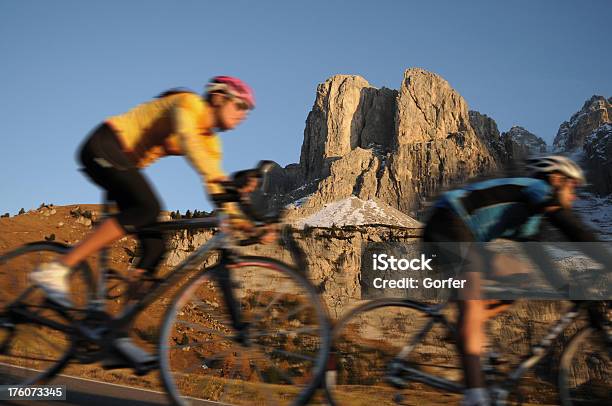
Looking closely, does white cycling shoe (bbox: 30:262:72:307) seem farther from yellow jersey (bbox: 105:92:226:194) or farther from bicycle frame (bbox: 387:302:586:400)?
bicycle frame (bbox: 387:302:586:400)

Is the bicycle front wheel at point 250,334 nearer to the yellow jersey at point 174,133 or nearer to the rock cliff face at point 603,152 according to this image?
the yellow jersey at point 174,133

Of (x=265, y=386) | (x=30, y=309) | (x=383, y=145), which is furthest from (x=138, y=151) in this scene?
(x=383, y=145)

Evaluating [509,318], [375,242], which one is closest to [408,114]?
[375,242]

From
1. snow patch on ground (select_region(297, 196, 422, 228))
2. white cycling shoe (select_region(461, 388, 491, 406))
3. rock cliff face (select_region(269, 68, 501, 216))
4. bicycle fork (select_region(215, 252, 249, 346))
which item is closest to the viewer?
white cycling shoe (select_region(461, 388, 491, 406))

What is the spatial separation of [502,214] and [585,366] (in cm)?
113

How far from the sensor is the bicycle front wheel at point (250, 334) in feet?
10.2

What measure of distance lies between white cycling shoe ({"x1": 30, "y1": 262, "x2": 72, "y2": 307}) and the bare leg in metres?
0.05

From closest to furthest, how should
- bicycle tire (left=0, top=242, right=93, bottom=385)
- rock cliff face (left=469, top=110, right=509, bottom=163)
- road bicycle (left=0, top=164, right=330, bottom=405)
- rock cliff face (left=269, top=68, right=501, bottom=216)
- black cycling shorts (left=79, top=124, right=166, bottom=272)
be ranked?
road bicycle (left=0, top=164, right=330, bottom=405)
black cycling shorts (left=79, top=124, right=166, bottom=272)
bicycle tire (left=0, top=242, right=93, bottom=385)
rock cliff face (left=269, top=68, right=501, bottom=216)
rock cliff face (left=469, top=110, right=509, bottom=163)

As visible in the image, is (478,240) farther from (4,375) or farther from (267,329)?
(4,375)

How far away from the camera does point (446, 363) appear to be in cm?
Result: 338

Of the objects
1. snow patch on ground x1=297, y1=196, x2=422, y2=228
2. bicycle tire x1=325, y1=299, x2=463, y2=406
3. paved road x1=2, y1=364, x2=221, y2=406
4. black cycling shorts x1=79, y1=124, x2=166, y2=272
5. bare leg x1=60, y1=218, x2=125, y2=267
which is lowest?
paved road x1=2, y1=364, x2=221, y2=406

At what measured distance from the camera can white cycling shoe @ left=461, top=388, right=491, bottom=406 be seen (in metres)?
2.97

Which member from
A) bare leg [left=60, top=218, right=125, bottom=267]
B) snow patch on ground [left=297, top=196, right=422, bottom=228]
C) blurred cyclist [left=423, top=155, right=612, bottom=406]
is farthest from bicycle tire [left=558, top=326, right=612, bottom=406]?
snow patch on ground [left=297, top=196, right=422, bottom=228]

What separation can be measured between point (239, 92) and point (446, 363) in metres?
2.01
